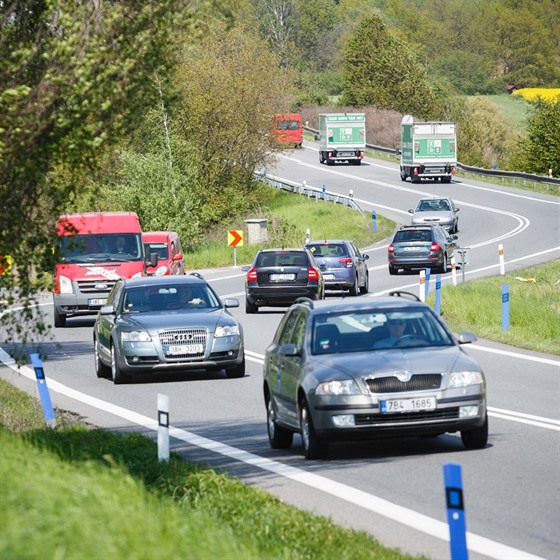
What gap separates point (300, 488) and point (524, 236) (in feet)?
164

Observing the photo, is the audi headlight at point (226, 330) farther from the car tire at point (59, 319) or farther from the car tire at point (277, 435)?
the car tire at point (59, 319)

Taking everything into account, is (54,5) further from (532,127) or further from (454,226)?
(532,127)

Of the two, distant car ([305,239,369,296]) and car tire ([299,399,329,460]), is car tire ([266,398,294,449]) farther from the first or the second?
distant car ([305,239,369,296])

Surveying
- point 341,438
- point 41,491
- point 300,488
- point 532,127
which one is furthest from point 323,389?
point 532,127

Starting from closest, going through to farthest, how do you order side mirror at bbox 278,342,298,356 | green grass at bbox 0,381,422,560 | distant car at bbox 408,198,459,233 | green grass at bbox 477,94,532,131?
green grass at bbox 0,381,422,560 → side mirror at bbox 278,342,298,356 → distant car at bbox 408,198,459,233 → green grass at bbox 477,94,532,131

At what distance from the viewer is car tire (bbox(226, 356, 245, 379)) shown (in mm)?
22172

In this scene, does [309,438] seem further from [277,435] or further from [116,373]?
[116,373]

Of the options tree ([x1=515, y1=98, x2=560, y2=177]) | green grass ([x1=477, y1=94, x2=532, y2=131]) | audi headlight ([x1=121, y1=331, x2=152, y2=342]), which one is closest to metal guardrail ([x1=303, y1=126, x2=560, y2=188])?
tree ([x1=515, y1=98, x2=560, y2=177])

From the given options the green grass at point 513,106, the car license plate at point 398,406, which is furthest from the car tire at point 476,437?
the green grass at point 513,106

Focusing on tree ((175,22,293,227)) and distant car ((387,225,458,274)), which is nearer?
distant car ((387,225,458,274))

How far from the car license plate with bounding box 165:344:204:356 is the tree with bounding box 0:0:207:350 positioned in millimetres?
8662

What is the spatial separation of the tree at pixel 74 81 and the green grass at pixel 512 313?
13807 mm

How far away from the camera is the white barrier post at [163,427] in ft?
38.6

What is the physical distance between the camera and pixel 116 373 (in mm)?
21844
